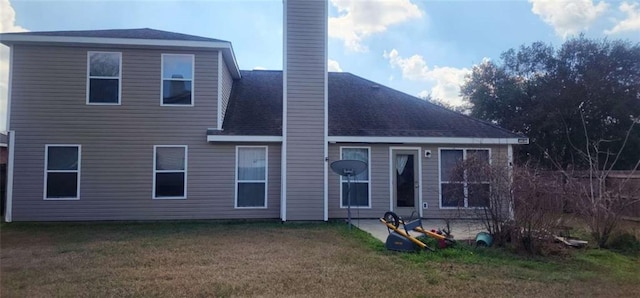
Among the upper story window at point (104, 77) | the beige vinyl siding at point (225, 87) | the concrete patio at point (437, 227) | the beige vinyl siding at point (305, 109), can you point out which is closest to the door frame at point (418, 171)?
the concrete patio at point (437, 227)

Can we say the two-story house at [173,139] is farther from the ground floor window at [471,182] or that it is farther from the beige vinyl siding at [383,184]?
the ground floor window at [471,182]

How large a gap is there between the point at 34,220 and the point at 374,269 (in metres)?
9.03

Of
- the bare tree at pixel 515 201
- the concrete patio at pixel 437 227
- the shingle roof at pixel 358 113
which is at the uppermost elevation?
the shingle roof at pixel 358 113

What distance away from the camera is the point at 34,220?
387 inches

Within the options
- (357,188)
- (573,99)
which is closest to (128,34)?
(357,188)

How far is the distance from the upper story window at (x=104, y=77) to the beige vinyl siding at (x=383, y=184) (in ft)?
19.0

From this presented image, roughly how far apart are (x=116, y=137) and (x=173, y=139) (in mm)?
1420

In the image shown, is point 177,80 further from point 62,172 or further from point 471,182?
point 471,182

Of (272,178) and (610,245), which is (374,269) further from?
(272,178)

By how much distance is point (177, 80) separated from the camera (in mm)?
10336

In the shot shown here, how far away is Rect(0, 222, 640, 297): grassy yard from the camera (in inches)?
175

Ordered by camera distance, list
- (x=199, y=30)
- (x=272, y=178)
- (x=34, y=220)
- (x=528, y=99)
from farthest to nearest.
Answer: (x=528, y=99) < (x=199, y=30) < (x=272, y=178) < (x=34, y=220)

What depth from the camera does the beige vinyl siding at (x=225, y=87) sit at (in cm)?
1070

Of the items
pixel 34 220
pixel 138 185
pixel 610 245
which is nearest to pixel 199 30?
pixel 138 185
